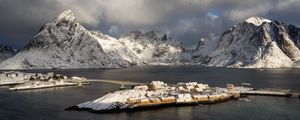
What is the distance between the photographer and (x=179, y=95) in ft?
449

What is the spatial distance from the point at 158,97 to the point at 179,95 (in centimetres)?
699

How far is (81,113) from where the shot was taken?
11700 cm

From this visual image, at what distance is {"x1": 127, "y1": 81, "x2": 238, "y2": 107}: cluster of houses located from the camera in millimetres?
130000

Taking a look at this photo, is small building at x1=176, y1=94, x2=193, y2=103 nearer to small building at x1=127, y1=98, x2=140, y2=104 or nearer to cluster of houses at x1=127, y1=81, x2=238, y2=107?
cluster of houses at x1=127, y1=81, x2=238, y2=107

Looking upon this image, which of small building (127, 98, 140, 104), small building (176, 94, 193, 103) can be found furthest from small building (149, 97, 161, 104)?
small building (176, 94, 193, 103)

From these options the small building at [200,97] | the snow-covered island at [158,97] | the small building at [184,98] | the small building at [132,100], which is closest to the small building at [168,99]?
the snow-covered island at [158,97]

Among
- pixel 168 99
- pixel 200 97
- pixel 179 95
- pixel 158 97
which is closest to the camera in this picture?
pixel 168 99

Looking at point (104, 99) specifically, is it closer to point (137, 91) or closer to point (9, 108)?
point (137, 91)

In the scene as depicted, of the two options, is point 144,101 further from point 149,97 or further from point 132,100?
point 149,97

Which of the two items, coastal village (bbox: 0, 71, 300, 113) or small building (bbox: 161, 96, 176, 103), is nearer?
coastal village (bbox: 0, 71, 300, 113)

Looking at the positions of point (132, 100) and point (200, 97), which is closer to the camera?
point (132, 100)

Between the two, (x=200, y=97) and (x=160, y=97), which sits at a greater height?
(x=160, y=97)

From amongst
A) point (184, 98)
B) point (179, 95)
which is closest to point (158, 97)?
point (179, 95)

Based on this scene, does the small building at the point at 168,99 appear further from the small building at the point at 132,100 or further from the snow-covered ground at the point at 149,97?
the small building at the point at 132,100
